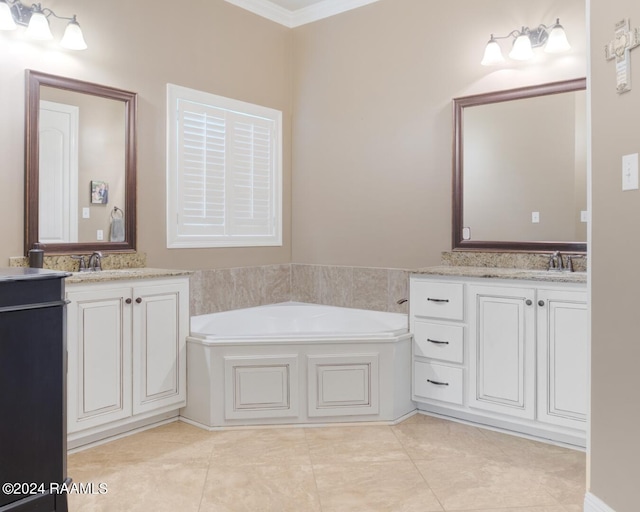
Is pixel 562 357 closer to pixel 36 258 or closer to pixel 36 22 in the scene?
pixel 36 258

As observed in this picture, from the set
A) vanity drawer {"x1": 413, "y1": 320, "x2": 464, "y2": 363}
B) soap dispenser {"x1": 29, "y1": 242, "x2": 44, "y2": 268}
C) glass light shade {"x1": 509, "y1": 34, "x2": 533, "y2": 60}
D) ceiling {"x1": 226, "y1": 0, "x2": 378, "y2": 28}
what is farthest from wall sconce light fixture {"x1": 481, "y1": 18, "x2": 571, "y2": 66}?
soap dispenser {"x1": 29, "y1": 242, "x2": 44, "y2": 268}

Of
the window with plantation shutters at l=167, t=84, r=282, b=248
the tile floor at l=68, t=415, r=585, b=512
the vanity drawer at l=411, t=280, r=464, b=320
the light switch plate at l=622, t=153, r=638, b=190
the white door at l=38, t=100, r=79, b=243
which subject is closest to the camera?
the light switch plate at l=622, t=153, r=638, b=190

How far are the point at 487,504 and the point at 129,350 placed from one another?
6.06 ft

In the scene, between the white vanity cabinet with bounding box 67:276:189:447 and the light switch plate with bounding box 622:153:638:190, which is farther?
the white vanity cabinet with bounding box 67:276:189:447

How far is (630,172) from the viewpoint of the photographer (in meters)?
1.76

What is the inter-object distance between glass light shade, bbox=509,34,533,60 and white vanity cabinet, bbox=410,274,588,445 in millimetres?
1378

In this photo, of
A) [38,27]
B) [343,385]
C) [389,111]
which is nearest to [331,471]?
[343,385]

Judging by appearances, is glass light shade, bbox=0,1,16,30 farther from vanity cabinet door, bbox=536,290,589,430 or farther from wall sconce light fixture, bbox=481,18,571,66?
vanity cabinet door, bbox=536,290,589,430

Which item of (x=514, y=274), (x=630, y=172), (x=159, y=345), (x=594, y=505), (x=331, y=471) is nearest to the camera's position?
(x=630, y=172)

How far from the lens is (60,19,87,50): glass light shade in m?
3.02

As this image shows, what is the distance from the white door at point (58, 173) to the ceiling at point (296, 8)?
1.64m

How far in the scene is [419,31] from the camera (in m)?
3.88

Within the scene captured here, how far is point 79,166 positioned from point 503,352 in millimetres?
2544

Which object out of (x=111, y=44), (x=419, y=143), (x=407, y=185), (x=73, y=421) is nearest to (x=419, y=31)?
(x=419, y=143)
